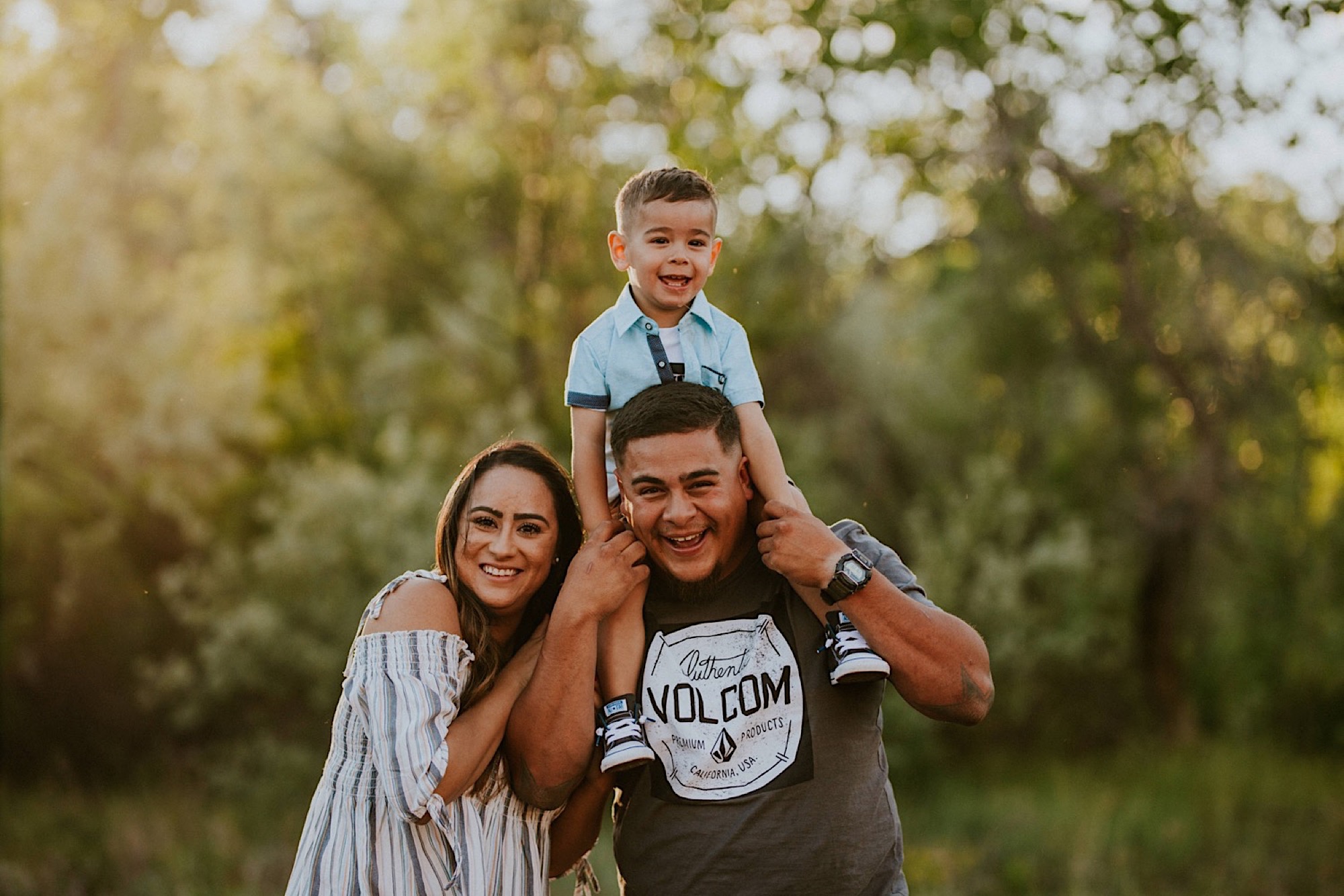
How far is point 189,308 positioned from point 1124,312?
30.6 ft

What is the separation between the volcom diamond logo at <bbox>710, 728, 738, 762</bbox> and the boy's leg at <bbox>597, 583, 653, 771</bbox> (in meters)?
0.17

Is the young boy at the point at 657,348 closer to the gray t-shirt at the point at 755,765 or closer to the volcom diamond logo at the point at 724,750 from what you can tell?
the gray t-shirt at the point at 755,765

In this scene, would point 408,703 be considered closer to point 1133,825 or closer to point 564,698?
point 564,698

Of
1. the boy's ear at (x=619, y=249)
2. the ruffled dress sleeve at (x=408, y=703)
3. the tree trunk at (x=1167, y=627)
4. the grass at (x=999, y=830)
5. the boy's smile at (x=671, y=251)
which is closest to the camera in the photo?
the ruffled dress sleeve at (x=408, y=703)

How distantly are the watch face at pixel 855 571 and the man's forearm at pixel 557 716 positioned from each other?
0.64 metres

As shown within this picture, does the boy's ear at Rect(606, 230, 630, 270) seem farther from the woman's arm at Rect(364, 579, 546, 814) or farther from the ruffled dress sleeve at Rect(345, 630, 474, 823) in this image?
the ruffled dress sleeve at Rect(345, 630, 474, 823)

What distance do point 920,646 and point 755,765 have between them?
51cm

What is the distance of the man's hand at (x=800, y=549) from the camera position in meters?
3.03

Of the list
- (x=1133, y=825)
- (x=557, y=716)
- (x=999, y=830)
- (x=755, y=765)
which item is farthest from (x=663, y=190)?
(x=1133, y=825)

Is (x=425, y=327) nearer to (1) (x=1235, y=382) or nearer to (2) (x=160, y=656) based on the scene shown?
(2) (x=160, y=656)

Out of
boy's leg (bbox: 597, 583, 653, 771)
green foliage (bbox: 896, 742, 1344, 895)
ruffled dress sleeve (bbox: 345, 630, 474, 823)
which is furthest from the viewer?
green foliage (bbox: 896, 742, 1344, 895)

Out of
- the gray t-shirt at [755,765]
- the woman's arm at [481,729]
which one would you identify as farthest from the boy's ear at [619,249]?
the woman's arm at [481,729]

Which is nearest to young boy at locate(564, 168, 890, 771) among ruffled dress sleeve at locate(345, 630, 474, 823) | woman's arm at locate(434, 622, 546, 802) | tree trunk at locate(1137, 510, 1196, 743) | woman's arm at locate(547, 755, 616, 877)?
woman's arm at locate(434, 622, 546, 802)

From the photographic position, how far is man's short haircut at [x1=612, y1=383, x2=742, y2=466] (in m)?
3.13
